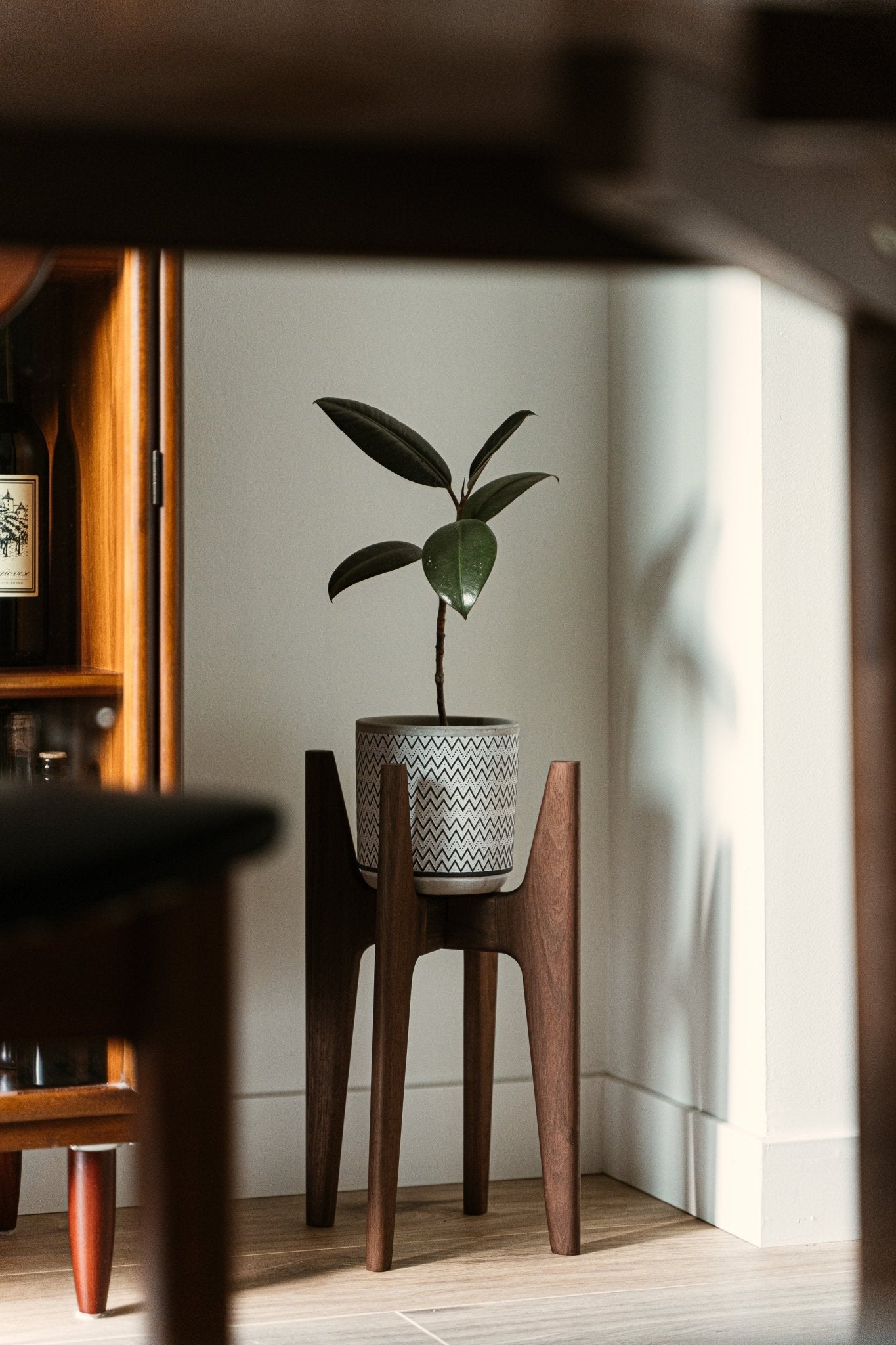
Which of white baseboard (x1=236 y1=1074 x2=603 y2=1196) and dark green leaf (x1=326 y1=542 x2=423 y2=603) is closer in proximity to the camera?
dark green leaf (x1=326 y1=542 x2=423 y2=603)

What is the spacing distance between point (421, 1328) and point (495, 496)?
92 centimetres

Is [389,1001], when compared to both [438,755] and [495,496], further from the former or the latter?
[495,496]

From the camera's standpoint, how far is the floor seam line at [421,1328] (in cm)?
160

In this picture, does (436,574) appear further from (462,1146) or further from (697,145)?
(697,145)

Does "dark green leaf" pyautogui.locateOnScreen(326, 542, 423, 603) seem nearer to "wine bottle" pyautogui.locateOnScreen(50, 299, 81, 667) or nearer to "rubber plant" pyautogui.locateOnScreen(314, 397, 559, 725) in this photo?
"rubber plant" pyautogui.locateOnScreen(314, 397, 559, 725)

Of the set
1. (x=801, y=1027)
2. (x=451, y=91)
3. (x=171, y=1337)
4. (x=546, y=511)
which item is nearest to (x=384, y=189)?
(x=451, y=91)

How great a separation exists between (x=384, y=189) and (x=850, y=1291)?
4.79ft

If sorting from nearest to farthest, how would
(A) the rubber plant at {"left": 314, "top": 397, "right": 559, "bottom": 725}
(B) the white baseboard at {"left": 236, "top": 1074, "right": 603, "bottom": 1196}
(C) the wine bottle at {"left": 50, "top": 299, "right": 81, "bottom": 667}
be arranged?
1. (C) the wine bottle at {"left": 50, "top": 299, "right": 81, "bottom": 667}
2. (A) the rubber plant at {"left": 314, "top": 397, "right": 559, "bottom": 725}
3. (B) the white baseboard at {"left": 236, "top": 1074, "right": 603, "bottom": 1196}

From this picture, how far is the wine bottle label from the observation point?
172 cm

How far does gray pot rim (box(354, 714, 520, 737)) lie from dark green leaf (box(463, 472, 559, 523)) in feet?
0.81

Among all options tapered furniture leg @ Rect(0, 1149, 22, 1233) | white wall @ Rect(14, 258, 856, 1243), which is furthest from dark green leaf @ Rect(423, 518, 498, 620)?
tapered furniture leg @ Rect(0, 1149, 22, 1233)

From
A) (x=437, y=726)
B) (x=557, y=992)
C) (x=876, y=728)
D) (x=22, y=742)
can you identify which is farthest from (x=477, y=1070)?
(x=876, y=728)

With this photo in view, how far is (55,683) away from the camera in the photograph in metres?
1.70

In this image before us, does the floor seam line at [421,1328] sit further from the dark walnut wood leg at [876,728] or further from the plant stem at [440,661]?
the dark walnut wood leg at [876,728]
